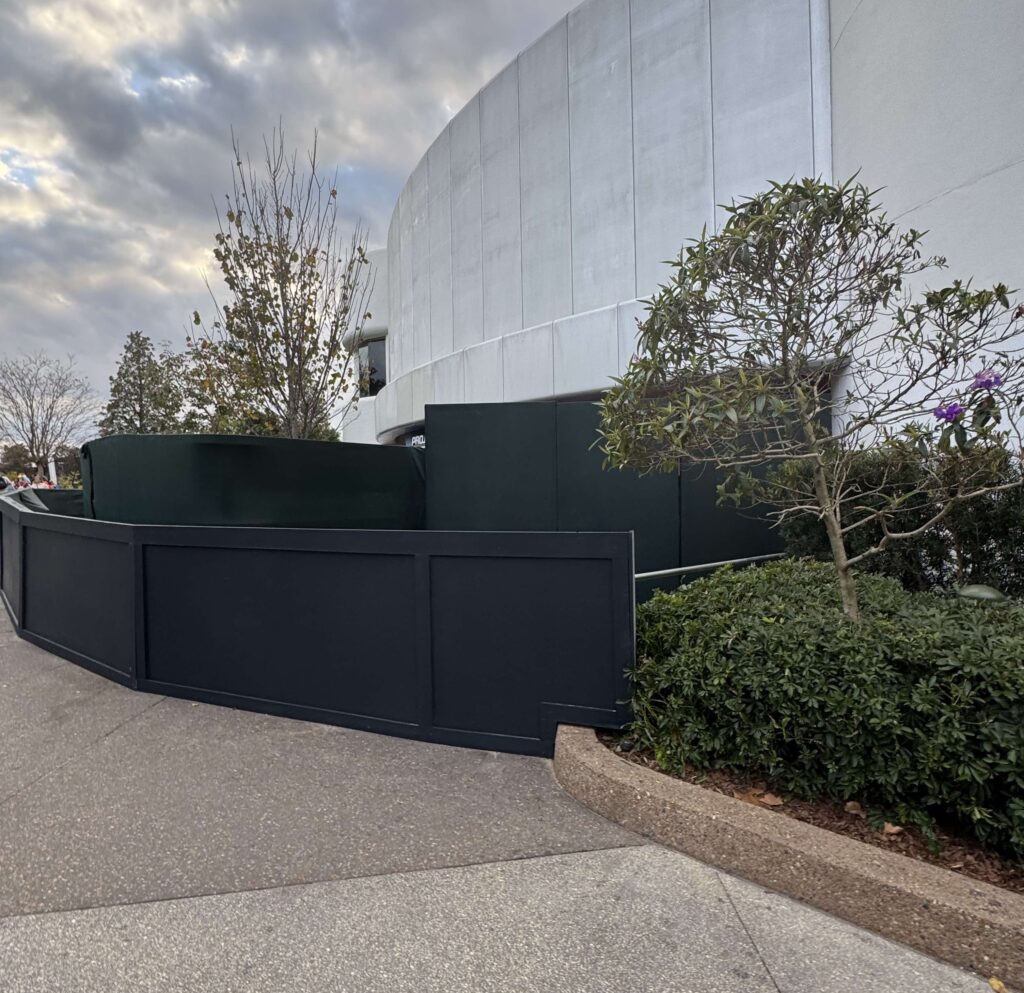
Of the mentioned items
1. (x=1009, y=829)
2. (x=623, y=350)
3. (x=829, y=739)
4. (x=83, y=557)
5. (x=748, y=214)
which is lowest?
(x=1009, y=829)

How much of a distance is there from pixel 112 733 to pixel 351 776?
1.87 m

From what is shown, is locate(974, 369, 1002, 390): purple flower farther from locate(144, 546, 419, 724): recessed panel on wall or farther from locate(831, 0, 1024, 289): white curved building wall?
locate(831, 0, 1024, 289): white curved building wall

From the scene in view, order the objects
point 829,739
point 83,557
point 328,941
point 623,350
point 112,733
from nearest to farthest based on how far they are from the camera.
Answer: point 328,941, point 829,739, point 112,733, point 83,557, point 623,350

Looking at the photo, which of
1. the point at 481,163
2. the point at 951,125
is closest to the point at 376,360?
the point at 481,163

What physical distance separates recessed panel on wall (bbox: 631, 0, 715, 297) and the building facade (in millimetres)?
33

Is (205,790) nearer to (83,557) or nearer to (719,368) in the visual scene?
(83,557)

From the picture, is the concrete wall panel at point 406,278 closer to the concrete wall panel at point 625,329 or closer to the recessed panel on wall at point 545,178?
the recessed panel on wall at point 545,178

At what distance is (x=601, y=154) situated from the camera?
43.4 ft

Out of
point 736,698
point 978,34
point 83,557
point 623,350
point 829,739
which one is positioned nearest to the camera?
point 829,739

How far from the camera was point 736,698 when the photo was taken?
3111 millimetres

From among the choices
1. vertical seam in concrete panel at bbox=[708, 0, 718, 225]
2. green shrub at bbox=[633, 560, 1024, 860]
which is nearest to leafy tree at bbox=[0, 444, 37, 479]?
vertical seam in concrete panel at bbox=[708, 0, 718, 225]

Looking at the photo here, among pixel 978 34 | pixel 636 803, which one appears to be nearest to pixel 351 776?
pixel 636 803

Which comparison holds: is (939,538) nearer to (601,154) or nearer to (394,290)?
(601,154)

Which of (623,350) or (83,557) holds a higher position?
(623,350)
